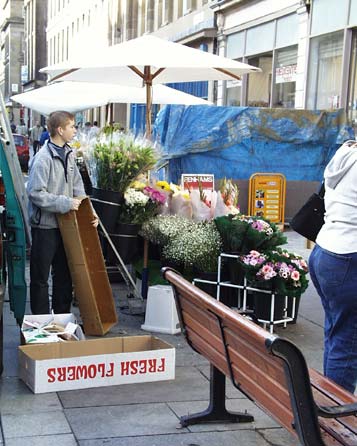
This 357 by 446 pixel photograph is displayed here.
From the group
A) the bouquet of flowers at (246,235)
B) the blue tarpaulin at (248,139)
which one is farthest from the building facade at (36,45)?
the bouquet of flowers at (246,235)

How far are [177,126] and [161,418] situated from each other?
29.8 feet

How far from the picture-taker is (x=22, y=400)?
4684 millimetres

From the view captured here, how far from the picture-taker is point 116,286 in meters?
8.39

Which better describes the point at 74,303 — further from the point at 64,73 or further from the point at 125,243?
the point at 64,73

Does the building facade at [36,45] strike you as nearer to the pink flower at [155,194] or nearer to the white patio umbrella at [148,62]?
the white patio umbrella at [148,62]

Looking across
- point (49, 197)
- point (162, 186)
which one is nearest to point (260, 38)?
point (162, 186)

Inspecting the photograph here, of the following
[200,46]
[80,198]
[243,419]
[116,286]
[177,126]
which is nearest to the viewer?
[243,419]

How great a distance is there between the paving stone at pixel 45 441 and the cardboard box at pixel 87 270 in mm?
2074

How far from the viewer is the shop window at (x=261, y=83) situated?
20.6 metres

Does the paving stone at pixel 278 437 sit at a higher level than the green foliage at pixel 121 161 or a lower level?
lower

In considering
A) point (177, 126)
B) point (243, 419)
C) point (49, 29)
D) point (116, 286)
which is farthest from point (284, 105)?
point (49, 29)

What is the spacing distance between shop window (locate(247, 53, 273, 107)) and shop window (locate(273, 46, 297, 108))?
0.54 metres

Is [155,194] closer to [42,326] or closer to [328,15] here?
[42,326]

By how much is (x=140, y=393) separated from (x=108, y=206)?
8.19ft
